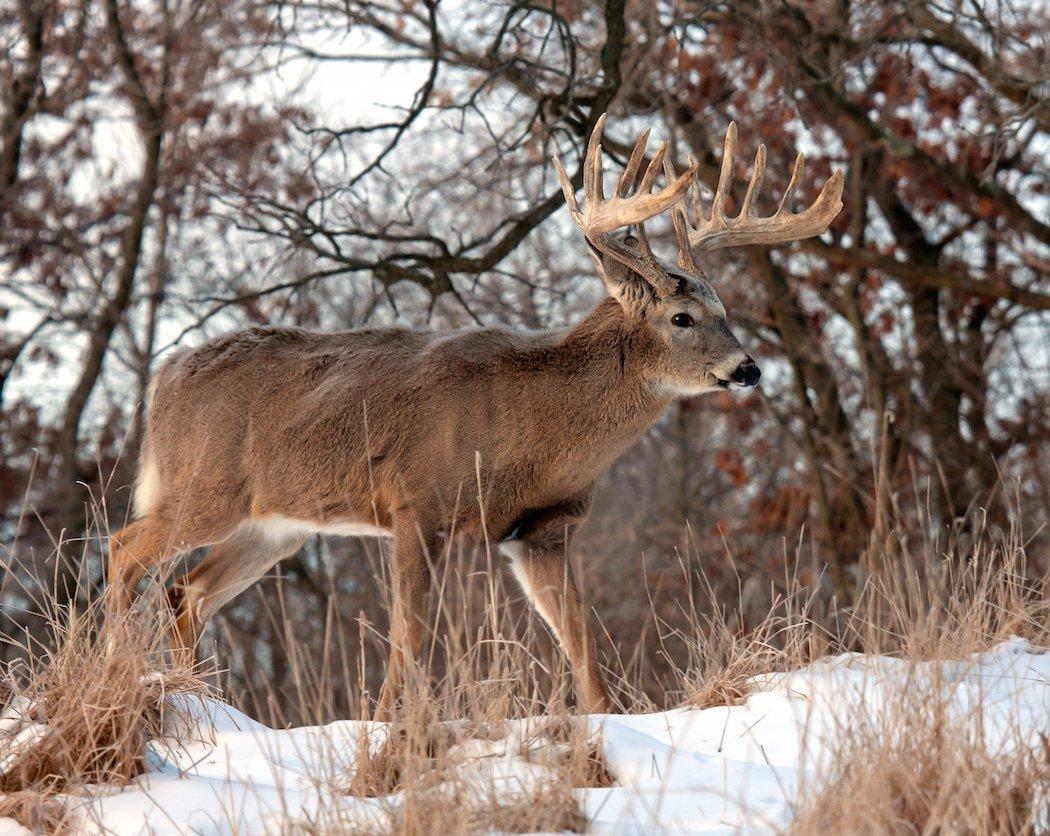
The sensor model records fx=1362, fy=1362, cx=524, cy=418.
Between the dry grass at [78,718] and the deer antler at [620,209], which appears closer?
the dry grass at [78,718]

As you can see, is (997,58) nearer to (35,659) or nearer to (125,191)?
(35,659)

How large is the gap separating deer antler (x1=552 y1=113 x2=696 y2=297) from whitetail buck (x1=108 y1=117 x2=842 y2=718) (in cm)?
1

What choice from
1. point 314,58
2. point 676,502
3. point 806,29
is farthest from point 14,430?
point 806,29

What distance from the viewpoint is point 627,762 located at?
455 centimetres

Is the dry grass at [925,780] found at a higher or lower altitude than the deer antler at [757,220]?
lower

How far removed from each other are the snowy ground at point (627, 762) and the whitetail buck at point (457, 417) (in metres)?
1.50

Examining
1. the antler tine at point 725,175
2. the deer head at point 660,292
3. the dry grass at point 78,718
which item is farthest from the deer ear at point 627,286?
the dry grass at point 78,718

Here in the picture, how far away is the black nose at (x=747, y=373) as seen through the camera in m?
6.96

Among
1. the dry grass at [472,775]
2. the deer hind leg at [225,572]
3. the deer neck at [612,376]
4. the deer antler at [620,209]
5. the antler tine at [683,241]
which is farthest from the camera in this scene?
the deer hind leg at [225,572]

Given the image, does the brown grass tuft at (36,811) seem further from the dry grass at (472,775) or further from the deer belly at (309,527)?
the deer belly at (309,527)

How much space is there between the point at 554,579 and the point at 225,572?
6.89 feet

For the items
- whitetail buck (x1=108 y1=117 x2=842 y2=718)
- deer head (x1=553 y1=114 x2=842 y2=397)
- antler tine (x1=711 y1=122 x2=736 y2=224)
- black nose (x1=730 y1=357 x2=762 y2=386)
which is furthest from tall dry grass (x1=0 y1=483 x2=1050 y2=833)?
antler tine (x1=711 y1=122 x2=736 y2=224)

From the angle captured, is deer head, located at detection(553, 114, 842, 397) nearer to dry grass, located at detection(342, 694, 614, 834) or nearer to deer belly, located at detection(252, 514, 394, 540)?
deer belly, located at detection(252, 514, 394, 540)

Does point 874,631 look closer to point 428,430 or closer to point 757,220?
point 428,430
